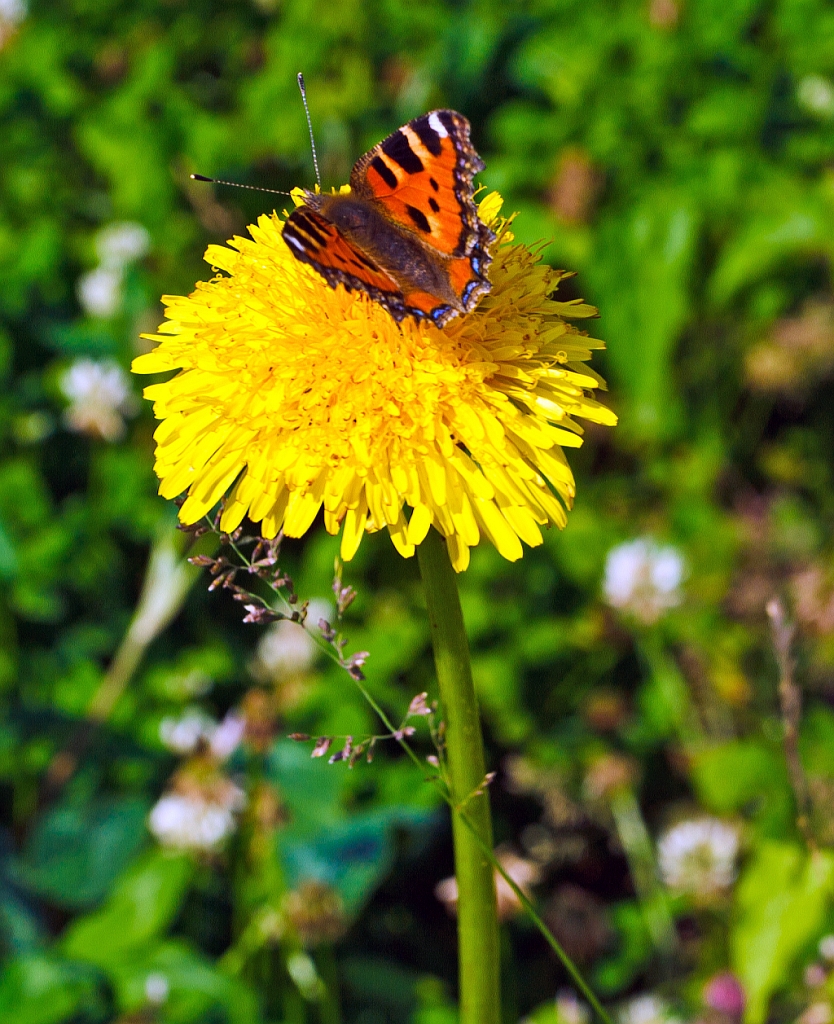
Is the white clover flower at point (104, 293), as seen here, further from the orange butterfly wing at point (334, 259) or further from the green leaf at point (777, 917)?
the green leaf at point (777, 917)

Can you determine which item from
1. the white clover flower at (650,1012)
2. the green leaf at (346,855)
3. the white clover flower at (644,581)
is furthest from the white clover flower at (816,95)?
the white clover flower at (650,1012)

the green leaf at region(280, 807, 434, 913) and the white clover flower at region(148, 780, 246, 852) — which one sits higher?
the white clover flower at region(148, 780, 246, 852)

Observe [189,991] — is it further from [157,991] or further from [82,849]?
[82,849]

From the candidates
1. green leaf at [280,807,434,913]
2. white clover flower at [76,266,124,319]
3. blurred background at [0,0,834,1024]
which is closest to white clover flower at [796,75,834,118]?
blurred background at [0,0,834,1024]

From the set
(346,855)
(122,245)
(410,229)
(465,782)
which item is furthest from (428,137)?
(122,245)

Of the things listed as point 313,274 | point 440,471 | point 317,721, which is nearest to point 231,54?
point 317,721

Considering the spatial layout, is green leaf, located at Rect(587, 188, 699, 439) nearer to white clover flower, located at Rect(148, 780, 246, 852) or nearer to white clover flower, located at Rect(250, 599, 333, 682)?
white clover flower, located at Rect(250, 599, 333, 682)

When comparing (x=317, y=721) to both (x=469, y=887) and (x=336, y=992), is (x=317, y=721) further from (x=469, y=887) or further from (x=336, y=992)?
(x=469, y=887)
